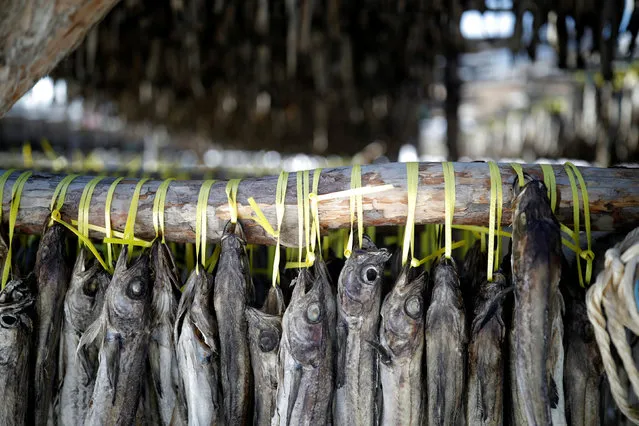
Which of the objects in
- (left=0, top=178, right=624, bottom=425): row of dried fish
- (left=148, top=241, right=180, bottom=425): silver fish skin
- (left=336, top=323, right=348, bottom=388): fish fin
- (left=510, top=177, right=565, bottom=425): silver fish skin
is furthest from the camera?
(left=148, top=241, right=180, bottom=425): silver fish skin

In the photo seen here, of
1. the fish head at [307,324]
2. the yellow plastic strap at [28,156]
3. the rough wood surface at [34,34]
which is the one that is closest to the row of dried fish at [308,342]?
the fish head at [307,324]

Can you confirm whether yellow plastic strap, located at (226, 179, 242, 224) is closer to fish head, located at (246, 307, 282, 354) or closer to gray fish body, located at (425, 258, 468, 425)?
fish head, located at (246, 307, 282, 354)

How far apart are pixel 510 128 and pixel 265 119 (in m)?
4.25

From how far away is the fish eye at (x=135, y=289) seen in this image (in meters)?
1.61

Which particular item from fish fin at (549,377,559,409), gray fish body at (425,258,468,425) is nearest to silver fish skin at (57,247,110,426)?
gray fish body at (425,258,468,425)

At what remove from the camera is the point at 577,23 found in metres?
3.53

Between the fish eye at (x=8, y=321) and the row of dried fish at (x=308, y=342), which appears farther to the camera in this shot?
the fish eye at (x=8, y=321)

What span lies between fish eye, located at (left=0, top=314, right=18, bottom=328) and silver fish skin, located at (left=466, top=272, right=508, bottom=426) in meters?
1.43

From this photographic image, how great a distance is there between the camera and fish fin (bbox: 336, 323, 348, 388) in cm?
157

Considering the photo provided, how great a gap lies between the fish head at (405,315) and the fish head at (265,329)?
0.35 m

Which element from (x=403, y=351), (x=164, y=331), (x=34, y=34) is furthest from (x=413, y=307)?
(x=34, y=34)

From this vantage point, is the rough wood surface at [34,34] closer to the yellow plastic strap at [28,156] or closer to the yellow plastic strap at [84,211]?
the yellow plastic strap at [84,211]

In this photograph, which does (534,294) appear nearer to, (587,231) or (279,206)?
(587,231)

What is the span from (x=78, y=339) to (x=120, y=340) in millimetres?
232
